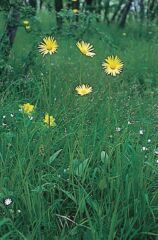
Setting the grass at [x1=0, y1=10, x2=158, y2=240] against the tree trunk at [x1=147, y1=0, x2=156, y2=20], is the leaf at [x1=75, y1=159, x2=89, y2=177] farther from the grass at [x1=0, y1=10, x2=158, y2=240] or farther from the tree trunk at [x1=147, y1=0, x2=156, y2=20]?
the tree trunk at [x1=147, y1=0, x2=156, y2=20]

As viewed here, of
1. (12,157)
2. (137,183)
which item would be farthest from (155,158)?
(12,157)

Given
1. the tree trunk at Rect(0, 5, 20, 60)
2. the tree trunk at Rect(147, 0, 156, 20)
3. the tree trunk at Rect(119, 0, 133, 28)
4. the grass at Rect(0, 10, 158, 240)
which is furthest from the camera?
the tree trunk at Rect(147, 0, 156, 20)

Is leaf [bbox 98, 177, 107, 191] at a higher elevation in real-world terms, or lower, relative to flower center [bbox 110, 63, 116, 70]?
lower

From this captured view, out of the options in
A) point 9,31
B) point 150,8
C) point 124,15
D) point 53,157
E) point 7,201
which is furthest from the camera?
point 150,8

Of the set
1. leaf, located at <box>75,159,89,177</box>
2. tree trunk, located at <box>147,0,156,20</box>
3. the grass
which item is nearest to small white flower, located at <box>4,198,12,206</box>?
the grass

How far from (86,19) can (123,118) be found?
1.39 meters

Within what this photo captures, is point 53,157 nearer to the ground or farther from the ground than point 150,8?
farther from the ground

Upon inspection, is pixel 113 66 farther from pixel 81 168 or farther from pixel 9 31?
pixel 9 31

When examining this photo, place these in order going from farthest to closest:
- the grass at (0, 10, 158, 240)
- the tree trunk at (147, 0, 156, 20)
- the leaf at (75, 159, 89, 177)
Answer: the tree trunk at (147, 0, 156, 20) → the leaf at (75, 159, 89, 177) → the grass at (0, 10, 158, 240)

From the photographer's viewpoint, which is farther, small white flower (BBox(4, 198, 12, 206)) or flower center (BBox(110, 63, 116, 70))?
flower center (BBox(110, 63, 116, 70))

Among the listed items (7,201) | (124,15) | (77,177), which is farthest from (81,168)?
(124,15)

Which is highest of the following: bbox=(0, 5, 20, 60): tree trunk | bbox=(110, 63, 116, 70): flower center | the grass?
bbox=(110, 63, 116, 70): flower center

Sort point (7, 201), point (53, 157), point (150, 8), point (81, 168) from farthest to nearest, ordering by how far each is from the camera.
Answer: point (150, 8) < point (53, 157) < point (81, 168) < point (7, 201)

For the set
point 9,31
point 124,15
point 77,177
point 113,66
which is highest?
point 113,66
